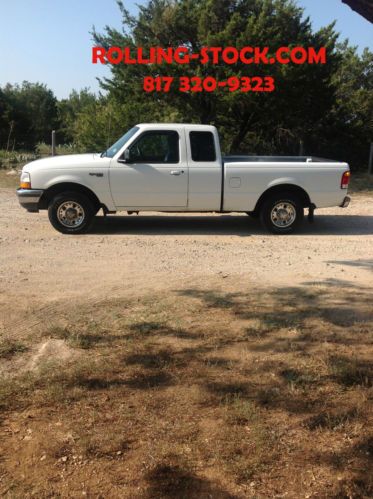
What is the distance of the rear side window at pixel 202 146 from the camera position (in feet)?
29.9

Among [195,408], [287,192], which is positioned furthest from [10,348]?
[287,192]

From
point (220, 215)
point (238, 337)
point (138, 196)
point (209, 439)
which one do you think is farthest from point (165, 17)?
point (209, 439)

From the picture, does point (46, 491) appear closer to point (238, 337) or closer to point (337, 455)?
point (337, 455)

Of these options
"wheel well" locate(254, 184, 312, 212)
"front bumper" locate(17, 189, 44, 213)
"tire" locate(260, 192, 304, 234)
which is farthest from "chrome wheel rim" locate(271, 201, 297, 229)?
"front bumper" locate(17, 189, 44, 213)

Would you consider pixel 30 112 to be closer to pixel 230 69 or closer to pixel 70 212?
pixel 230 69

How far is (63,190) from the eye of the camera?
893 centimetres

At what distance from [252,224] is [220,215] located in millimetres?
1163

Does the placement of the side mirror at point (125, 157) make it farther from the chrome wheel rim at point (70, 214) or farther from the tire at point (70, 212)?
the chrome wheel rim at point (70, 214)

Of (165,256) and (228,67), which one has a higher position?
(228,67)

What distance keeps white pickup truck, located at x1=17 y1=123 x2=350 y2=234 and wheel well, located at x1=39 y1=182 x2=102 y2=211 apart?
2 centimetres

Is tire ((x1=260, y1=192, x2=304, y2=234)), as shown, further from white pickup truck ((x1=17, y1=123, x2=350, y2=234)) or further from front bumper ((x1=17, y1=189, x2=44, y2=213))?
front bumper ((x1=17, y1=189, x2=44, y2=213))

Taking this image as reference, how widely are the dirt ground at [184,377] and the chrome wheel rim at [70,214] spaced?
1.65 m

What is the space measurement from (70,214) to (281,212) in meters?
3.61

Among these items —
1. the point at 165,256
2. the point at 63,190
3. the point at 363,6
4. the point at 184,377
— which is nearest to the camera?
the point at 363,6
